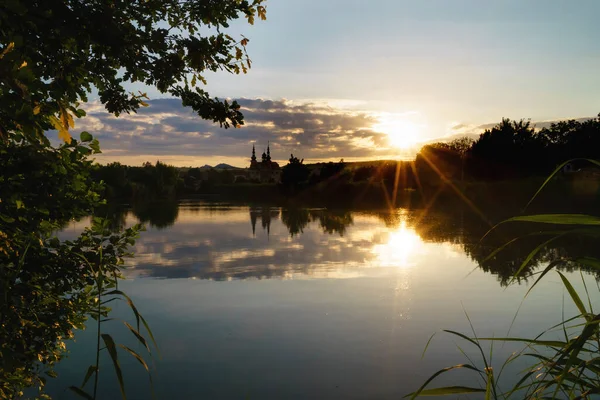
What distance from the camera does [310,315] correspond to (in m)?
10.9

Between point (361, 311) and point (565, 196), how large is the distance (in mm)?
35349

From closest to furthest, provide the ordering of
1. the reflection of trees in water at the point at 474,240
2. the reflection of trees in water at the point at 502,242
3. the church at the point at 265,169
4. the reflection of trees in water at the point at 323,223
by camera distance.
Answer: the reflection of trees in water at the point at 474,240 < the reflection of trees in water at the point at 502,242 < the reflection of trees in water at the point at 323,223 < the church at the point at 265,169

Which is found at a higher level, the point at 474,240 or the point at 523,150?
the point at 523,150

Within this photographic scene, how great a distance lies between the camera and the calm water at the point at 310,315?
7.59 m

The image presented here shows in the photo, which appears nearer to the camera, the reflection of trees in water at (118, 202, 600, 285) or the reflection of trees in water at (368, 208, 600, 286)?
the reflection of trees in water at (118, 202, 600, 285)

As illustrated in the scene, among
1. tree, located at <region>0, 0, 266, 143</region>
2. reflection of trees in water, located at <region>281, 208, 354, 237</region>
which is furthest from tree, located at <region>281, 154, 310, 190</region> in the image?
tree, located at <region>0, 0, 266, 143</region>

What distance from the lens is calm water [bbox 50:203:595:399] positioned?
7586 millimetres

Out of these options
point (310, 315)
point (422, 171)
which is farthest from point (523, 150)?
point (310, 315)

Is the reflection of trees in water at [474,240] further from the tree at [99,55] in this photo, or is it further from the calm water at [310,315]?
the tree at [99,55]

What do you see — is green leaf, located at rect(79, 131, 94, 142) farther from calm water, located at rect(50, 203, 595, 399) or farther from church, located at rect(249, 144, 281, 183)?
church, located at rect(249, 144, 281, 183)

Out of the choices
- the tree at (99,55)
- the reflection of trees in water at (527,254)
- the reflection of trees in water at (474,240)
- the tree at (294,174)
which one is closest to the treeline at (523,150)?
the reflection of trees in water at (474,240)

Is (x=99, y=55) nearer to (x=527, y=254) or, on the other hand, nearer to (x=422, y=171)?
(x=527, y=254)

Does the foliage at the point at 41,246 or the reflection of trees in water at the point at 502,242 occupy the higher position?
the foliage at the point at 41,246

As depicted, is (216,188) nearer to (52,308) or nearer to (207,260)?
(207,260)
